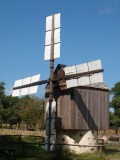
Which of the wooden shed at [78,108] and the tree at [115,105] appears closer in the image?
the wooden shed at [78,108]

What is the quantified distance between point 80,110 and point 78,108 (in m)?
0.20

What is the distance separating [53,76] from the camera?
814 inches

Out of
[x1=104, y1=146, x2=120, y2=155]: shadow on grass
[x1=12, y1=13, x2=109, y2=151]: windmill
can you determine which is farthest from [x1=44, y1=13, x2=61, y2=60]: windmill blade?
[x1=104, y1=146, x2=120, y2=155]: shadow on grass

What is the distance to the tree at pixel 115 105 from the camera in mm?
70562

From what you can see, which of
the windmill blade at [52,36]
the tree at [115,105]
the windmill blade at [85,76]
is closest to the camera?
the windmill blade at [85,76]

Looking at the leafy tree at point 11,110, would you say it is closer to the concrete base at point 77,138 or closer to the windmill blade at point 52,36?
the concrete base at point 77,138

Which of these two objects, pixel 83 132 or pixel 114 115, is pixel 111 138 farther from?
pixel 114 115

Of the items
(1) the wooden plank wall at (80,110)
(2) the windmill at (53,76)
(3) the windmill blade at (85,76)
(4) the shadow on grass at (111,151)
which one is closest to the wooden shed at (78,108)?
(1) the wooden plank wall at (80,110)

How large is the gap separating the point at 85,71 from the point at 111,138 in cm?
2448

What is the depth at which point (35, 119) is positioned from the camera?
63594 mm

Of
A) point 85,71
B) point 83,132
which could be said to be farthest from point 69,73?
point 83,132

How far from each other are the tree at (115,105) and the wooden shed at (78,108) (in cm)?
4720

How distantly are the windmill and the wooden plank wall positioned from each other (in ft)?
5.95

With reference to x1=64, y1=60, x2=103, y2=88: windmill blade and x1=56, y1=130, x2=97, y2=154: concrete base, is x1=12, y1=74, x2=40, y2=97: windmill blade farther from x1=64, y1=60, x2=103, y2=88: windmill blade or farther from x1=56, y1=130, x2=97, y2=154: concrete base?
x1=56, y1=130, x2=97, y2=154: concrete base
